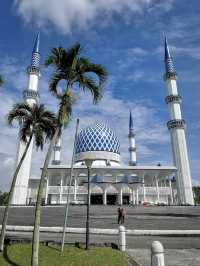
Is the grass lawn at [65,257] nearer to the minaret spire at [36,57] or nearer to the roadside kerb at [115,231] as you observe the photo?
the roadside kerb at [115,231]

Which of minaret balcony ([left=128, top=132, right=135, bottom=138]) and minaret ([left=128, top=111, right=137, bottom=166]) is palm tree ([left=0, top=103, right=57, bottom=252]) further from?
minaret balcony ([left=128, top=132, right=135, bottom=138])

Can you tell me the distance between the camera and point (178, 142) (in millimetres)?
66188

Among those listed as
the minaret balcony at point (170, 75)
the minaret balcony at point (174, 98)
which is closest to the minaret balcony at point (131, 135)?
the minaret balcony at point (174, 98)

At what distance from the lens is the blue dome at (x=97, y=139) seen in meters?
79.4

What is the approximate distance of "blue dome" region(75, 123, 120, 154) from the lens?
7938 cm

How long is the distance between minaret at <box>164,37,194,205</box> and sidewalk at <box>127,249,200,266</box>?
56.7m

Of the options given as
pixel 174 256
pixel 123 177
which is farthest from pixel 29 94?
pixel 174 256

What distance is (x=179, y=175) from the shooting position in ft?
219

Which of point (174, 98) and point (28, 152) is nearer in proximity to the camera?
point (28, 152)

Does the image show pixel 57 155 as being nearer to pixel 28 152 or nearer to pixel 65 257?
pixel 28 152

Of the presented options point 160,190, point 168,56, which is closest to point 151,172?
point 160,190

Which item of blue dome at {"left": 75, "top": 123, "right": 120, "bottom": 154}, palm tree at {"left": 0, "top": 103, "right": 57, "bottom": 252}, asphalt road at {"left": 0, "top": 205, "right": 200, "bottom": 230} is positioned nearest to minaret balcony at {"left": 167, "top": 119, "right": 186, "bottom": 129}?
blue dome at {"left": 75, "top": 123, "right": 120, "bottom": 154}

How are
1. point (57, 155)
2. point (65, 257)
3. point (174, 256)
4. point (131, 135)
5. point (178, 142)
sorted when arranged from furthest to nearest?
point (131, 135), point (57, 155), point (178, 142), point (174, 256), point (65, 257)

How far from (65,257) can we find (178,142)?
199ft
